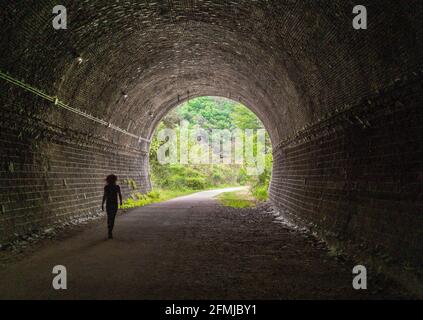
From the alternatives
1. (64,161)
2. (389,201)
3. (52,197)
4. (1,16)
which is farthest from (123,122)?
(389,201)

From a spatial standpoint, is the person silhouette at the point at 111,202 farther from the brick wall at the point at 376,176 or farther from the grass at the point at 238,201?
the grass at the point at 238,201

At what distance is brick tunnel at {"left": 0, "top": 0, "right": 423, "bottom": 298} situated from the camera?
6.54 meters

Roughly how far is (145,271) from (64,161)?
8168mm

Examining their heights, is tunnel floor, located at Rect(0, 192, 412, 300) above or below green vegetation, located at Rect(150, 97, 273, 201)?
below

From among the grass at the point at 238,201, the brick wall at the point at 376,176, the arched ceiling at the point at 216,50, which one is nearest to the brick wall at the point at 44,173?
the arched ceiling at the point at 216,50

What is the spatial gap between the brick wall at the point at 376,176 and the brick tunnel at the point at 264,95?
30mm

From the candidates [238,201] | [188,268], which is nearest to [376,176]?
[188,268]

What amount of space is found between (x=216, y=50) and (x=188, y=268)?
10678 millimetres

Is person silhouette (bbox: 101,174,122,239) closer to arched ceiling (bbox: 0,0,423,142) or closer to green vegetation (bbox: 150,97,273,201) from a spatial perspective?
arched ceiling (bbox: 0,0,423,142)

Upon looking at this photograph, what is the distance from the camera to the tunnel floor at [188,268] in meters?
5.46

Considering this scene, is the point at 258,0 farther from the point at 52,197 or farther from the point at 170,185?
the point at 170,185

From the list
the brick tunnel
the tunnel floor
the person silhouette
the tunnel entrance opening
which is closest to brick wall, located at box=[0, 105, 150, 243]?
the brick tunnel

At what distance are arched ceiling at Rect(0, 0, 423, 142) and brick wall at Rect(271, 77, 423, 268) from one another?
431 mm
